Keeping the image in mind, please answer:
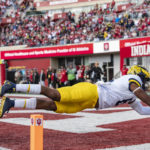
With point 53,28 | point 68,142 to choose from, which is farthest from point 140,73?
point 53,28

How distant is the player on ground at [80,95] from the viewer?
5.51m

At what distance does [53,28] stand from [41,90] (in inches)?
1036

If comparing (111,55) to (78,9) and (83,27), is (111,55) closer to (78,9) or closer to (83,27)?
(83,27)

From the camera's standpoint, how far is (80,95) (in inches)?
217

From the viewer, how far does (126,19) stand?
25.5m

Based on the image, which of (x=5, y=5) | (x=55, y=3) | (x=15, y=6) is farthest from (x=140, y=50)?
(x=5, y=5)

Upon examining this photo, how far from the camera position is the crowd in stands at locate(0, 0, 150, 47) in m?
24.9

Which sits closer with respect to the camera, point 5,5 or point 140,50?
point 140,50

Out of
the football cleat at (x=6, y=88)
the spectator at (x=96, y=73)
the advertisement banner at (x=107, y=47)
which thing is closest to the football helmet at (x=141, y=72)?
the football cleat at (x=6, y=88)

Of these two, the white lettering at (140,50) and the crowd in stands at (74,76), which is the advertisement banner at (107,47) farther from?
the white lettering at (140,50)

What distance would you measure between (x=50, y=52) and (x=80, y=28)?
3.28m

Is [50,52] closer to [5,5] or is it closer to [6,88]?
[5,5]

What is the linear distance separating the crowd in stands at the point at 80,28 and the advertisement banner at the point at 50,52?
1.87ft

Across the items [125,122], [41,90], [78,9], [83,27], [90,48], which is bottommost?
[125,122]
